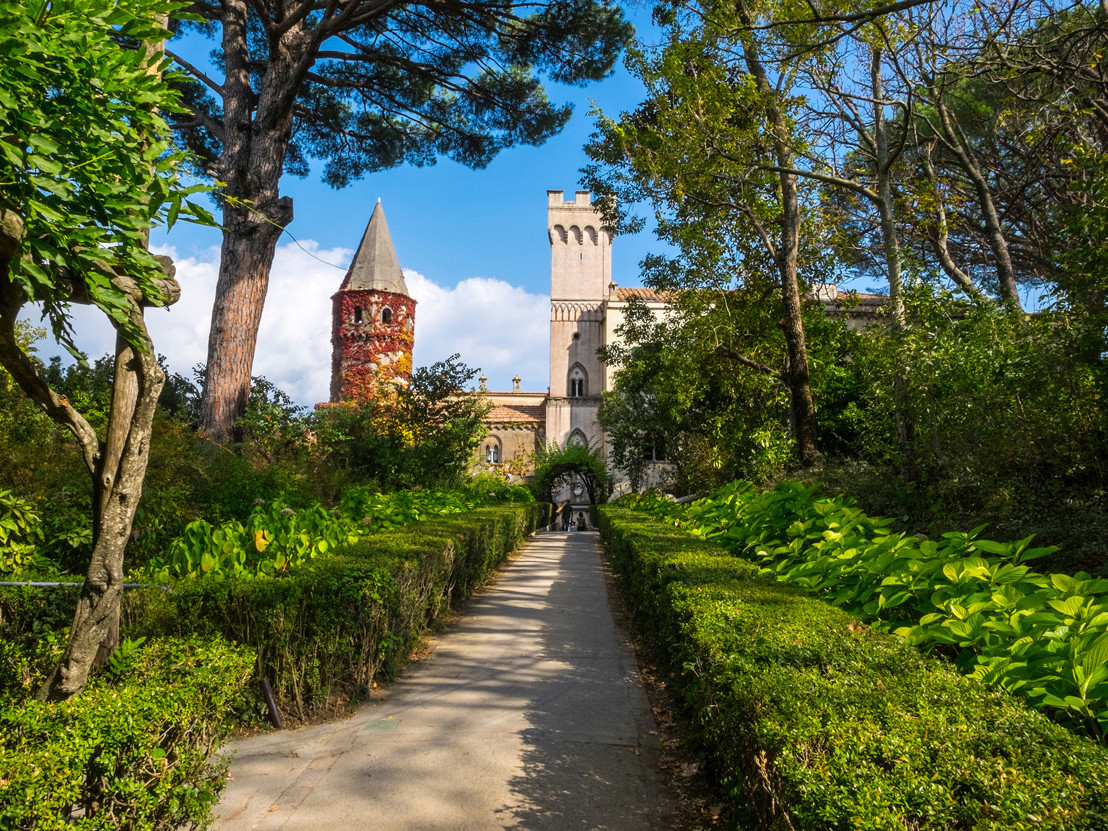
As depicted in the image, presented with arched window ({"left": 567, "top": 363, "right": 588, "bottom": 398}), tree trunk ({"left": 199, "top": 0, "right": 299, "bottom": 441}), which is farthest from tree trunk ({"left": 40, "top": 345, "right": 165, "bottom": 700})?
arched window ({"left": 567, "top": 363, "right": 588, "bottom": 398})

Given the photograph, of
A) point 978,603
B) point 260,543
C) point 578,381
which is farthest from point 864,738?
point 578,381

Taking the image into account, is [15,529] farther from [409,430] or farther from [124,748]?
[409,430]

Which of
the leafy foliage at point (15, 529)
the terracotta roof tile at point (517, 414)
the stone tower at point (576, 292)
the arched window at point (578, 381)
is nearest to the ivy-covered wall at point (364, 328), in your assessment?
the terracotta roof tile at point (517, 414)

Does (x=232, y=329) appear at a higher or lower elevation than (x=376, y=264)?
lower

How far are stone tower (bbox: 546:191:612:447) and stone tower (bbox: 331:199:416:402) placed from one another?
1074 centimetres

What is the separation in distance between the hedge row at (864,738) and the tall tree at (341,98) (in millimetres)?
10410

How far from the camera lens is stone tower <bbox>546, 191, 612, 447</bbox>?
135 ft

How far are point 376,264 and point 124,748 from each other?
32.1 meters

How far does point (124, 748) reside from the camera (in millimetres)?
2117

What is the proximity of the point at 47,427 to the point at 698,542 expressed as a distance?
6.38m

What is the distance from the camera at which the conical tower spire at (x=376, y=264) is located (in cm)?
3212

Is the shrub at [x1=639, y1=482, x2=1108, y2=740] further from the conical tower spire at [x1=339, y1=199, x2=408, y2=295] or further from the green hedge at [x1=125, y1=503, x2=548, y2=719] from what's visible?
the conical tower spire at [x1=339, y1=199, x2=408, y2=295]

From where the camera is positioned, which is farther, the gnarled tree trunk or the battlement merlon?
the battlement merlon

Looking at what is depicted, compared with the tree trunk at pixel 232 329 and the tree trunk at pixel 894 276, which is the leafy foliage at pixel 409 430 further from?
the tree trunk at pixel 894 276
